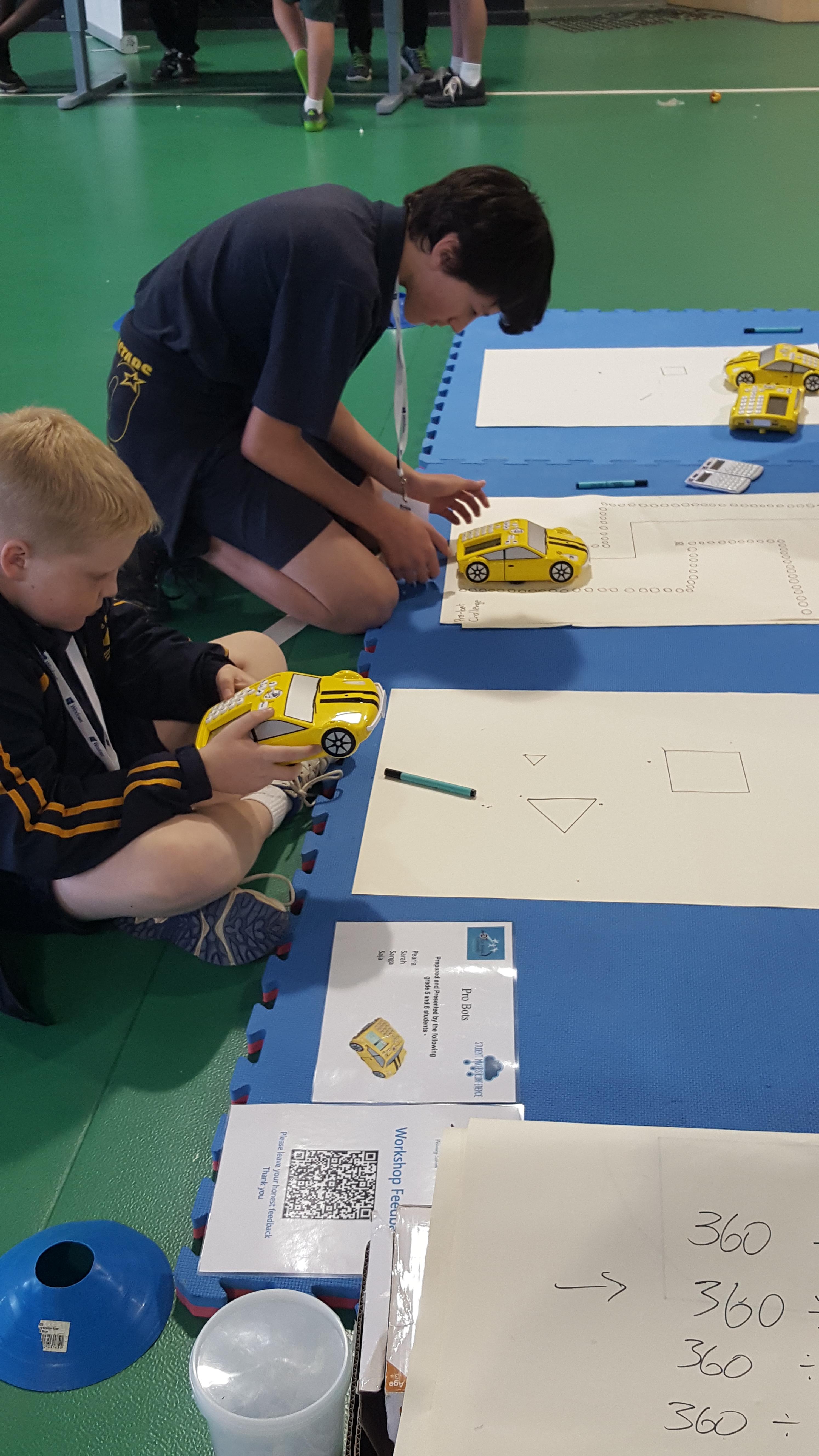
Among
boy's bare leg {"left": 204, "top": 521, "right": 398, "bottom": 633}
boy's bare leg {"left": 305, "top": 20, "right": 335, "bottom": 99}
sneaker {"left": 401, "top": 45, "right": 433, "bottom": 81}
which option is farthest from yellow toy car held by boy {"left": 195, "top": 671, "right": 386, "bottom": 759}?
sneaker {"left": 401, "top": 45, "right": 433, "bottom": 81}

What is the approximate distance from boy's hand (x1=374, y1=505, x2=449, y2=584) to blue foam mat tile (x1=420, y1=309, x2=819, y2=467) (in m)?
0.36

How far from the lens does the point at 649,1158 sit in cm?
70

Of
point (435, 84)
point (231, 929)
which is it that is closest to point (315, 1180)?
point (231, 929)

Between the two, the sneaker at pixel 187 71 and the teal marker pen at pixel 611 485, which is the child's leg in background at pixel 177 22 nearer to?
the sneaker at pixel 187 71

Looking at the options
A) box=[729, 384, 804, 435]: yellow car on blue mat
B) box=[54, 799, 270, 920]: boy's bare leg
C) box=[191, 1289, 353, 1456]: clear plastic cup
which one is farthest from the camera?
box=[729, 384, 804, 435]: yellow car on blue mat

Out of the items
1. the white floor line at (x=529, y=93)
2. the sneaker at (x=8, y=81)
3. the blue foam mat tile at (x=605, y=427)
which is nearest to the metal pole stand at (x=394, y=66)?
the white floor line at (x=529, y=93)

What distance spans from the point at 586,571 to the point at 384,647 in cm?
38

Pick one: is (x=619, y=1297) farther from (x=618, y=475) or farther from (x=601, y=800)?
(x=618, y=475)

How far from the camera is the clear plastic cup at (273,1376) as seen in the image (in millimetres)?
753

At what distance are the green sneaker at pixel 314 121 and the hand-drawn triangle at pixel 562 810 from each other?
400cm

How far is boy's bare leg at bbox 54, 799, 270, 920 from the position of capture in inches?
45.8

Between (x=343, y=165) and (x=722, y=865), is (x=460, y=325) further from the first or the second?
(x=343, y=165)

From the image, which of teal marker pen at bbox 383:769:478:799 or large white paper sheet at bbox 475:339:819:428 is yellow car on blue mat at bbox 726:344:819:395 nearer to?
large white paper sheet at bbox 475:339:819:428

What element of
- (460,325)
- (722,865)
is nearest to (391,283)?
(460,325)
